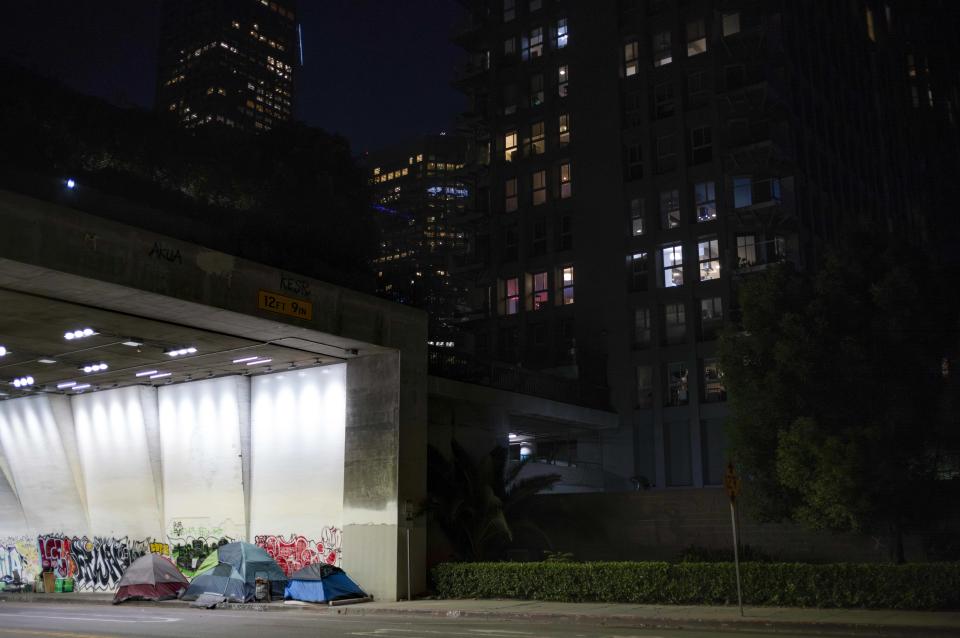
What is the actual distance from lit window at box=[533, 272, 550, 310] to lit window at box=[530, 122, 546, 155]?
7498 millimetres

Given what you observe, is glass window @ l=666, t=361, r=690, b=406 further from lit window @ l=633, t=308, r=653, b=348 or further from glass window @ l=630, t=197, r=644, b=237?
glass window @ l=630, t=197, r=644, b=237

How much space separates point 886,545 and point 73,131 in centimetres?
3076

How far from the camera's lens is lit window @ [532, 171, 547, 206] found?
55375mm

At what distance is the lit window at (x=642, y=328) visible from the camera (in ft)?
164

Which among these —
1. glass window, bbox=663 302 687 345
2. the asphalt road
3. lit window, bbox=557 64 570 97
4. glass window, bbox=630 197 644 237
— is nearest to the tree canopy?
the asphalt road

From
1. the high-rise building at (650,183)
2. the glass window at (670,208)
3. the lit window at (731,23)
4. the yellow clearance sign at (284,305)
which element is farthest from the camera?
the lit window at (731,23)

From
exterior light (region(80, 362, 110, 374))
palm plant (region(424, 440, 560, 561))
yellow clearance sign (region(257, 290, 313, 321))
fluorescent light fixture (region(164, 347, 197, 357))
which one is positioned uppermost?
yellow clearance sign (region(257, 290, 313, 321))

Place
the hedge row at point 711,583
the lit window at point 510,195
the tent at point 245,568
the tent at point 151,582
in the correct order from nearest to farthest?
the hedge row at point 711,583 < the tent at point 245,568 < the tent at point 151,582 < the lit window at point 510,195

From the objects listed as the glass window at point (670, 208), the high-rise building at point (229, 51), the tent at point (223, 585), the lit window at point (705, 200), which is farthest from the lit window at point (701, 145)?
the high-rise building at point (229, 51)

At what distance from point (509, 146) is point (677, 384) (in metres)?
18.8

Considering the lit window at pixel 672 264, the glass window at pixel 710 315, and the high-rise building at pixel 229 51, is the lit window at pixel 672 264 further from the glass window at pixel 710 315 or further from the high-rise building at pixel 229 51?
the high-rise building at pixel 229 51

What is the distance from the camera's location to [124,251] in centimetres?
2203

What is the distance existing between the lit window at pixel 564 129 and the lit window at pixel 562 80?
1.40m

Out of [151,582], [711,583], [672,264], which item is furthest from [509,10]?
[711,583]
